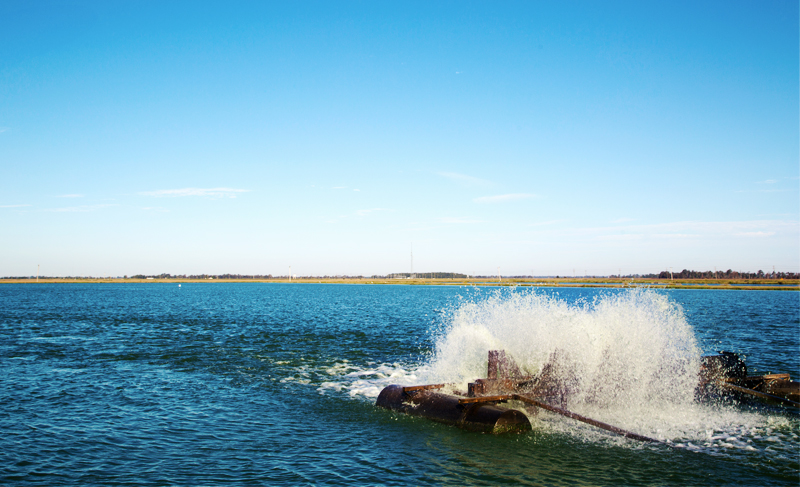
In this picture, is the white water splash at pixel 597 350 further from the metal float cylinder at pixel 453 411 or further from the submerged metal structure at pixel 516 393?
the metal float cylinder at pixel 453 411

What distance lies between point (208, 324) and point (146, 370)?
25.9 meters

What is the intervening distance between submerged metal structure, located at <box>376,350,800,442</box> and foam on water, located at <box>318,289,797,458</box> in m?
0.41

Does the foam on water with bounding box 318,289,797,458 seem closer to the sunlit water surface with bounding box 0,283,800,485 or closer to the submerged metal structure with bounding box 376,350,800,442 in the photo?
the sunlit water surface with bounding box 0,283,800,485

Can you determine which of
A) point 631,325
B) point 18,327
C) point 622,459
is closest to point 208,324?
point 18,327

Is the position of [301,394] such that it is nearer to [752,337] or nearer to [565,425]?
[565,425]

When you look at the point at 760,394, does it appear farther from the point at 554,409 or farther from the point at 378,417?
the point at 378,417

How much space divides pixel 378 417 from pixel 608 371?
7.98 metres

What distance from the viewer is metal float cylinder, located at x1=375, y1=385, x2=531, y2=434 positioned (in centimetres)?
1374

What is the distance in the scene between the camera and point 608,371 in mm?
17578

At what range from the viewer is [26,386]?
20094 mm

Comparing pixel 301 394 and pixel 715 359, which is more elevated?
pixel 715 359

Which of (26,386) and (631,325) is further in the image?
(26,386)

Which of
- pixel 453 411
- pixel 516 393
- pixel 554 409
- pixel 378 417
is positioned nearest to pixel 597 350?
pixel 516 393

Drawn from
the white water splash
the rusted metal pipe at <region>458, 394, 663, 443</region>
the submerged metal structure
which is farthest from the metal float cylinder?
the white water splash
